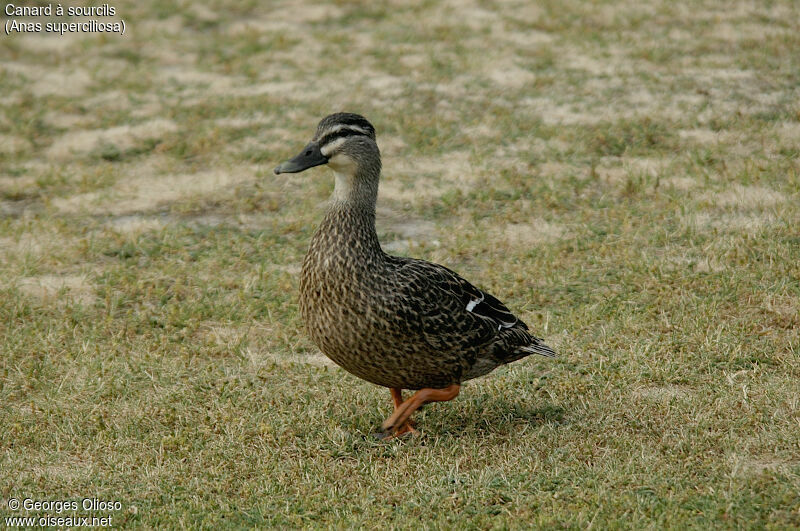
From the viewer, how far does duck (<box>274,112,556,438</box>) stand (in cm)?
520

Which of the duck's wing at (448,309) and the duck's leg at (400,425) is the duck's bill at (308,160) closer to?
the duck's wing at (448,309)

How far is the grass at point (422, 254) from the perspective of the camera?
4.99 meters

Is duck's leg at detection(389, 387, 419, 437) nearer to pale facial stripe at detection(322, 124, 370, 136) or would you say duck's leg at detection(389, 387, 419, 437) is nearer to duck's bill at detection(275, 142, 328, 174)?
duck's bill at detection(275, 142, 328, 174)

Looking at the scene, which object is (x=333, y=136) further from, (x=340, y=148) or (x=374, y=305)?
(x=374, y=305)

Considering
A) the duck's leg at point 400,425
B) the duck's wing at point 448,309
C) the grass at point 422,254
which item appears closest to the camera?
the grass at point 422,254

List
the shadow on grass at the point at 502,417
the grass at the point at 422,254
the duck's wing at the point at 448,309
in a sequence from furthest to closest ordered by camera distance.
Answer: the shadow on grass at the point at 502,417 < the duck's wing at the point at 448,309 < the grass at the point at 422,254

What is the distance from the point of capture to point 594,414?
18.5 feet

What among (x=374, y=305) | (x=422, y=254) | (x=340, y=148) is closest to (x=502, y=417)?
(x=374, y=305)

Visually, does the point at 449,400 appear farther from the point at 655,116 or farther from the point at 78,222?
the point at 655,116

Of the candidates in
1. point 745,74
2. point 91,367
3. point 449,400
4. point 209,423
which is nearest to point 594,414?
point 449,400

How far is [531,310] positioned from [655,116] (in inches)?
178

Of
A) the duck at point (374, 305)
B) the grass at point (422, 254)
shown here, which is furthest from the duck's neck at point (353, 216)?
the grass at point (422, 254)

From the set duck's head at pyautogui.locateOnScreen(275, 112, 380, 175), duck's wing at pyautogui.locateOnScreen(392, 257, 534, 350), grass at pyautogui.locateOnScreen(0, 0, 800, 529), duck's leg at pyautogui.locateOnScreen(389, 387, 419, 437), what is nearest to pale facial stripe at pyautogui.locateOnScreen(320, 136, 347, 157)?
duck's head at pyautogui.locateOnScreen(275, 112, 380, 175)

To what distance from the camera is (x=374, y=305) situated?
17.0 ft
